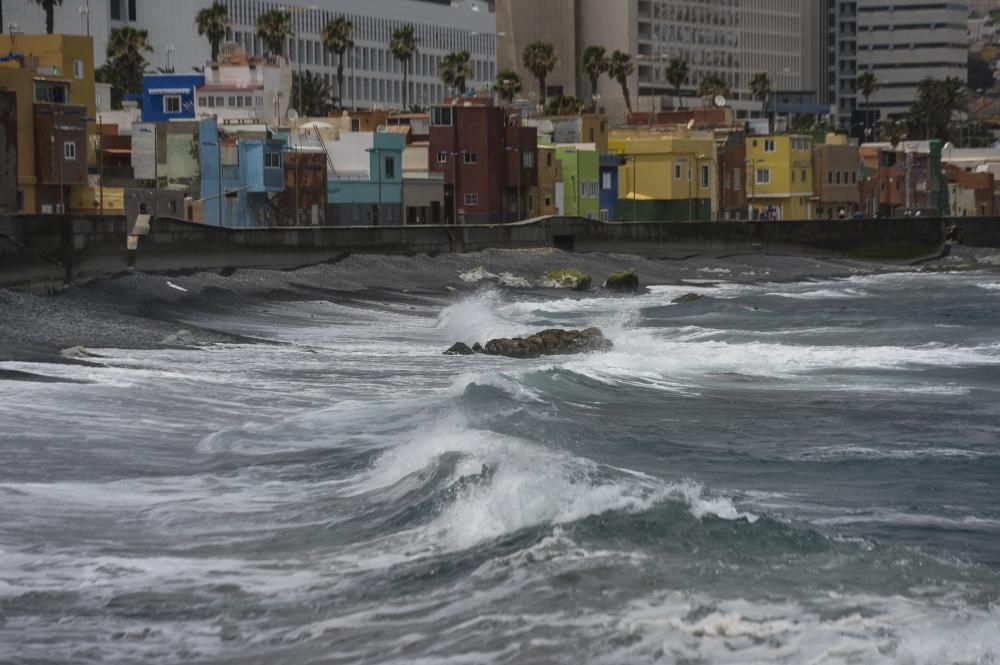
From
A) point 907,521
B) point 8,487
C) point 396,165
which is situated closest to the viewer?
point 907,521

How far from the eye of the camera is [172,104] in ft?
314

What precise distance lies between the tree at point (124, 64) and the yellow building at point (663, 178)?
37187mm

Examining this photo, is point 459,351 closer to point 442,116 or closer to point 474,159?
point 474,159

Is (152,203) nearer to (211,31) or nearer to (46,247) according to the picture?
(46,247)

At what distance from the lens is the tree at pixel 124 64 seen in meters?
115

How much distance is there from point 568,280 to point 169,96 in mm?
40663

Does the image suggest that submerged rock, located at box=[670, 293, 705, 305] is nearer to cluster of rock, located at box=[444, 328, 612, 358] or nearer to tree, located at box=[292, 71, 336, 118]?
cluster of rock, located at box=[444, 328, 612, 358]

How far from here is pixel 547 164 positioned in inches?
3418

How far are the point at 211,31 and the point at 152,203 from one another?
2236 inches

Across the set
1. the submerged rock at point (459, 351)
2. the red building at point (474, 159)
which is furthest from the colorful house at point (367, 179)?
the submerged rock at point (459, 351)

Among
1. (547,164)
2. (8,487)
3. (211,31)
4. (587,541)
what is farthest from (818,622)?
(211,31)

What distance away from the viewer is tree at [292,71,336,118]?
132 meters

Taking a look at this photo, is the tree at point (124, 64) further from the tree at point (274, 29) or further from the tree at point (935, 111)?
the tree at point (935, 111)

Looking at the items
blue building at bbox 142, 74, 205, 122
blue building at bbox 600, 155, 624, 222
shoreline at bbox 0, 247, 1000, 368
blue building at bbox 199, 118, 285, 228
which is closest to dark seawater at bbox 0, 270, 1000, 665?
shoreline at bbox 0, 247, 1000, 368
